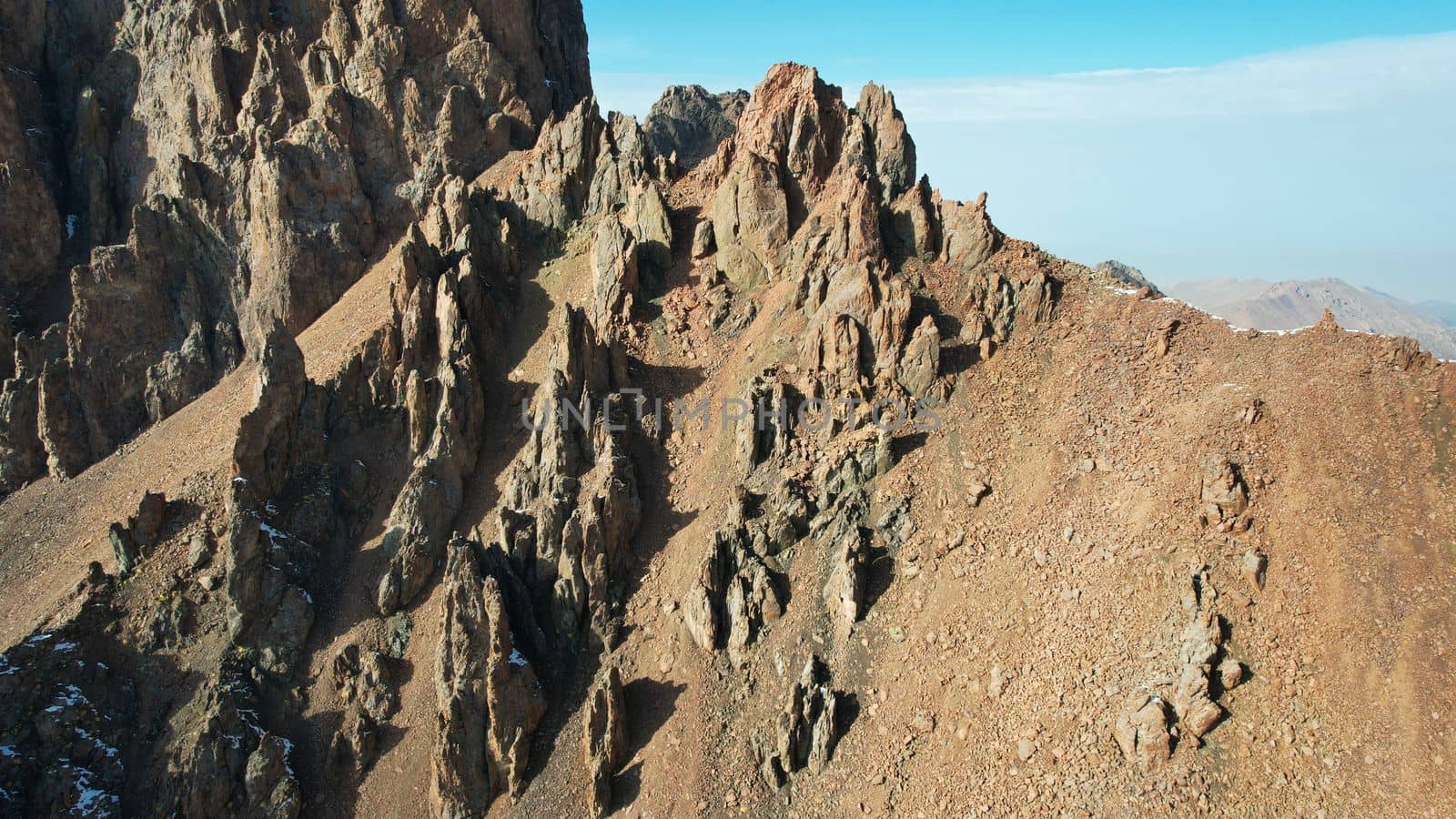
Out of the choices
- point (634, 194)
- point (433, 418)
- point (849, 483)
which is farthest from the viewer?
point (634, 194)

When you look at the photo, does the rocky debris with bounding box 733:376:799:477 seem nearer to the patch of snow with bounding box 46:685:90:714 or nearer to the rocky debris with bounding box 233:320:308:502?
the rocky debris with bounding box 233:320:308:502

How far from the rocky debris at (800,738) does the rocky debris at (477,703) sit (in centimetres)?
1158

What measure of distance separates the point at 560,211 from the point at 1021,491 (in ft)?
120

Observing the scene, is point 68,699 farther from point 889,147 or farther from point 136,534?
point 889,147

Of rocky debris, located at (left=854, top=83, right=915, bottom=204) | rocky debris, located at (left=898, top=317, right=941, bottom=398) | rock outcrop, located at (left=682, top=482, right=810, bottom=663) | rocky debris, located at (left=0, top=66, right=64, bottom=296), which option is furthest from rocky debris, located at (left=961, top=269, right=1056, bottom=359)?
rocky debris, located at (left=0, top=66, right=64, bottom=296)

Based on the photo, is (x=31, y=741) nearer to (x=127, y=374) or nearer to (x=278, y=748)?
(x=278, y=748)

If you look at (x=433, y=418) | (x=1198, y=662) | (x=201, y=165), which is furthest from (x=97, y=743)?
(x=1198, y=662)

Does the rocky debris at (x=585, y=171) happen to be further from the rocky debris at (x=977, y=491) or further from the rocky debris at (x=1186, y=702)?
the rocky debris at (x=1186, y=702)

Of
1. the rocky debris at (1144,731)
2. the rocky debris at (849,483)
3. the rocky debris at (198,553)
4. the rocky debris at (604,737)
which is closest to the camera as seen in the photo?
the rocky debris at (1144,731)

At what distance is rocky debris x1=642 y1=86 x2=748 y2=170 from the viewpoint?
3964 inches

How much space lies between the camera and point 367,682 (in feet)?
134

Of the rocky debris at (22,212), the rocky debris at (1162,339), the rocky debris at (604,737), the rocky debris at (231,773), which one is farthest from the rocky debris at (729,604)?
the rocky debris at (22,212)

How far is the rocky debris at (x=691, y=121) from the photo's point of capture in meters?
101

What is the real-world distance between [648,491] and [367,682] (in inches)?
685
